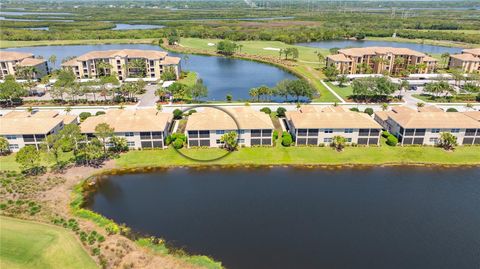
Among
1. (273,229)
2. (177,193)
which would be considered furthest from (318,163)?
(177,193)

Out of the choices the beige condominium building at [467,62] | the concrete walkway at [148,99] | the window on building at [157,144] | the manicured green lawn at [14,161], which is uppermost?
the beige condominium building at [467,62]

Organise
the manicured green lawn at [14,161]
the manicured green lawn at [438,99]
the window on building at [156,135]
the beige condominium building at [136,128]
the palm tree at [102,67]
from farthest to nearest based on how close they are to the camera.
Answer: the palm tree at [102,67], the manicured green lawn at [438,99], the window on building at [156,135], the beige condominium building at [136,128], the manicured green lawn at [14,161]

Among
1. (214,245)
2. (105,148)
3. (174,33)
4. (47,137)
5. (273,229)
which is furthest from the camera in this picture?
(174,33)

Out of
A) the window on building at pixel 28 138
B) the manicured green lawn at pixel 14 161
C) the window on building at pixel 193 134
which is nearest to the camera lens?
the manicured green lawn at pixel 14 161

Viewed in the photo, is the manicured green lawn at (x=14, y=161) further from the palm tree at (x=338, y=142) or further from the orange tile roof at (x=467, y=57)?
the orange tile roof at (x=467, y=57)

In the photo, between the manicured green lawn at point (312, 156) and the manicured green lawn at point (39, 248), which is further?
the manicured green lawn at point (312, 156)

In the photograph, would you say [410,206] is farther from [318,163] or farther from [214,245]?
[214,245]

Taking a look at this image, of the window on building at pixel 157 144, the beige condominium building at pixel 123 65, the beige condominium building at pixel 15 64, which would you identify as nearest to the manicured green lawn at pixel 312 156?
the window on building at pixel 157 144
